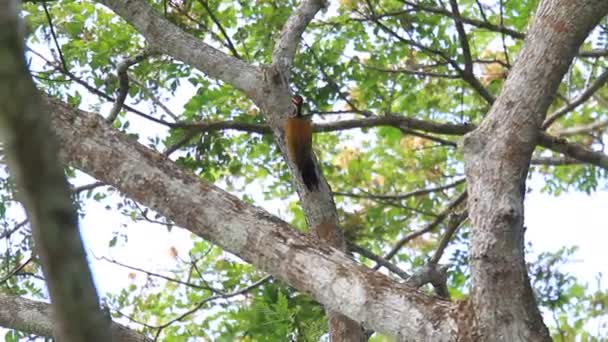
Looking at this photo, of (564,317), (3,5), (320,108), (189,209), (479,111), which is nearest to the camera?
(3,5)

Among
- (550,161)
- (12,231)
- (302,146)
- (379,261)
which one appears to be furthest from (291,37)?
(550,161)

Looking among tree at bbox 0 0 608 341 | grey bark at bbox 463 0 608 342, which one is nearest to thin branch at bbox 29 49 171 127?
tree at bbox 0 0 608 341

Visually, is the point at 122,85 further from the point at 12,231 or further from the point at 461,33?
the point at 461,33

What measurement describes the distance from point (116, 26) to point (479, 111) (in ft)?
9.14

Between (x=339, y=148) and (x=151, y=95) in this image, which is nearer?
(x=151, y=95)

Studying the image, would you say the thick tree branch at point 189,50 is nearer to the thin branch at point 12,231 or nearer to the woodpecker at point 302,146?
the woodpecker at point 302,146

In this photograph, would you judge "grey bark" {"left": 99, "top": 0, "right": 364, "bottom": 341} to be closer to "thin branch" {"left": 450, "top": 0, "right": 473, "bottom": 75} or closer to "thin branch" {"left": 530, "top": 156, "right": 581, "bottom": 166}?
"thin branch" {"left": 450, "top": 0, "right": 473, "bottom": 75}

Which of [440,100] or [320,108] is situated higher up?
[440,100]

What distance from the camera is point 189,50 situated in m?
4.27

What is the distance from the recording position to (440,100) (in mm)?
7484

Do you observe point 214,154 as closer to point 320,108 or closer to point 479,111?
point 320,108

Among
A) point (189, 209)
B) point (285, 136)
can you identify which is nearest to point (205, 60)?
point (285, 136)

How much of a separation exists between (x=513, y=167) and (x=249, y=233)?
87 cm

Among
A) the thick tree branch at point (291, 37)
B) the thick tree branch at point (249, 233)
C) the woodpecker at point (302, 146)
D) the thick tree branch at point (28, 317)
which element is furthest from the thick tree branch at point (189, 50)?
the thick tree branch at point (28, 317)
